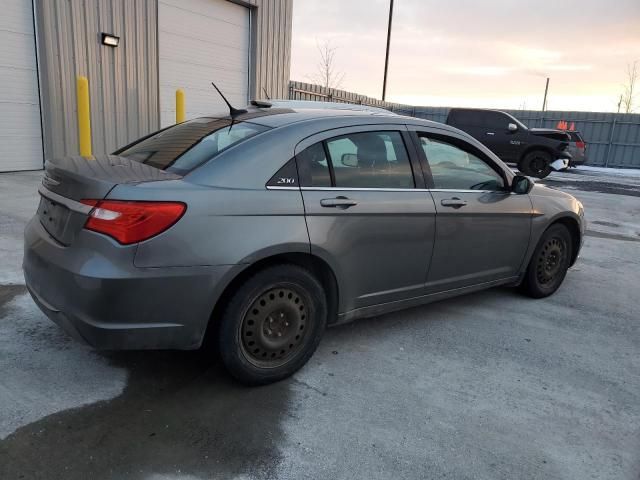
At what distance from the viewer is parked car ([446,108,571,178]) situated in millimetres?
15781

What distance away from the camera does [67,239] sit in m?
2.61

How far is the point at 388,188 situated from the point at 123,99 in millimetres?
9007

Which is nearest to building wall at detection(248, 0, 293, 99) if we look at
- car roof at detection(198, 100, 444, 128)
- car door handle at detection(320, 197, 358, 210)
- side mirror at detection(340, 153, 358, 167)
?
car roof at detection(198, 100, 444, 128)

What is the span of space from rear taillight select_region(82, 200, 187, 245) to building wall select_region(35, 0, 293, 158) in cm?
829

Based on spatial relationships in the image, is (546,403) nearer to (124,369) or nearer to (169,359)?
(169,359)

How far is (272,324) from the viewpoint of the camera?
2953mm

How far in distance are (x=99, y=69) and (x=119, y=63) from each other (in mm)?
501

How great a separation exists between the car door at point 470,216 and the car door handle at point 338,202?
30.3 inches

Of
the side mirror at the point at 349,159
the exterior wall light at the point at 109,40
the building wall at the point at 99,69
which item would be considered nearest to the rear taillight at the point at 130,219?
the side mirror at the point at 349,159

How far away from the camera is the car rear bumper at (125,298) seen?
2432 millimetres

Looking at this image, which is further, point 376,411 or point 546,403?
point 546,403

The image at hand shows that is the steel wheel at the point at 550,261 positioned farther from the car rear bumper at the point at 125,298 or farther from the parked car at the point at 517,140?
the parked car at the point at 517,140

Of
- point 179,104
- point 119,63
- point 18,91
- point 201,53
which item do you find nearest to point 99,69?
point 119,63

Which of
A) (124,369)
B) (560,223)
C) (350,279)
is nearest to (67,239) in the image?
(124,369)
